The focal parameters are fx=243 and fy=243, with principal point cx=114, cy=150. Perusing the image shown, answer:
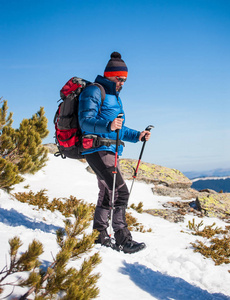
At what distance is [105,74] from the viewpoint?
4.11m

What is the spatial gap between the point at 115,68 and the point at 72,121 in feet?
3.81

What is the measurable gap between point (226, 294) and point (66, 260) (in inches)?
106

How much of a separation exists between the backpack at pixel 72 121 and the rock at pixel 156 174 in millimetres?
11644

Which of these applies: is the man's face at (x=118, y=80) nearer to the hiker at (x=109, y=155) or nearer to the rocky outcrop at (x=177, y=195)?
the hiker at (x=109, y=155)

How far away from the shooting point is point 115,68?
402 centimetres

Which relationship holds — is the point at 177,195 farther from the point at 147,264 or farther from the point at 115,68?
the point at 115,68

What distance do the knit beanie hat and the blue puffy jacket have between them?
189mm

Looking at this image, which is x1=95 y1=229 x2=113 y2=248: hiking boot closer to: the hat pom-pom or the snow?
the snow

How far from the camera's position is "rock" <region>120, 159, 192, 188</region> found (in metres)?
15.7

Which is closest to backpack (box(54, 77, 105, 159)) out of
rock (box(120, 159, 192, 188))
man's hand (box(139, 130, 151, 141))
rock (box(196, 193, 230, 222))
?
man's hand (box(139, 130, 151, 141))

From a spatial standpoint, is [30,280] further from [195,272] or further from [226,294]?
[195,272]

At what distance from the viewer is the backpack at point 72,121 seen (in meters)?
3.69

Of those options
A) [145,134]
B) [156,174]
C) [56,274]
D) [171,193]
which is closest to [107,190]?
[145,134]

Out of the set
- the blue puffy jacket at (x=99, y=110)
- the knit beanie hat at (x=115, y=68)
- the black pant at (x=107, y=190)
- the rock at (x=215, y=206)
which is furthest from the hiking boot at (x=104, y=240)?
the rock at (x=215, y=206)
